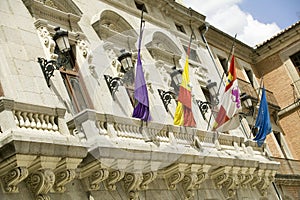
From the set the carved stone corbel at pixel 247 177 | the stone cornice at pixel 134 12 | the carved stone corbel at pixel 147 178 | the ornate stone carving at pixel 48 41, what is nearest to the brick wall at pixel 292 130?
the carved stone corbel at pixel 247 177

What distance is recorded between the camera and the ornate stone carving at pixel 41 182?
8.09 m

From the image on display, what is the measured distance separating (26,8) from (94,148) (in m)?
4.41

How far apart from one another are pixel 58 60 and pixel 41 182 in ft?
14.1

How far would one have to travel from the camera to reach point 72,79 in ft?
38.6

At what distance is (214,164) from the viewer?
12828mm

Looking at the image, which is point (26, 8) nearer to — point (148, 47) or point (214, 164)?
point (148, 47)

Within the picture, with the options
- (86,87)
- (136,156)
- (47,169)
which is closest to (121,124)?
(136,156)

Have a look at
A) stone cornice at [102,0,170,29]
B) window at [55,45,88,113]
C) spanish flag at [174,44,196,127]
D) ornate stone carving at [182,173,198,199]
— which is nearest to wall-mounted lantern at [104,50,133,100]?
window at [55,45,88,113]

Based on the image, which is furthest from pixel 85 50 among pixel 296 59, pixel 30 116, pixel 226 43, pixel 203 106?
pixel 296 59

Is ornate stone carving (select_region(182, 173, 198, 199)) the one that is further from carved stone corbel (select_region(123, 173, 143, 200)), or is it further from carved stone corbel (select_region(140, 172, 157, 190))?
carved stone corbel (select_region(123, 173, 143, 200))

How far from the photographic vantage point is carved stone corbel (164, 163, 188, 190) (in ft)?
37.3

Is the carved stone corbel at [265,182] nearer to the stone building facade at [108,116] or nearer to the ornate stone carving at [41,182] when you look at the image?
the stone building facade at [108,116]

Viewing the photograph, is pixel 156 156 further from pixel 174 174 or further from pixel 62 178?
pixel 62 178

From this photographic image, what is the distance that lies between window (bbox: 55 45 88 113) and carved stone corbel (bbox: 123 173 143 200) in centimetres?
219
